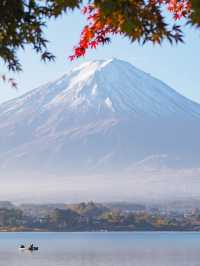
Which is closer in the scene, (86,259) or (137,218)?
(86,259)

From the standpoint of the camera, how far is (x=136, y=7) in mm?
Answer: 8359

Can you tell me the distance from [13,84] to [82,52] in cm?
141

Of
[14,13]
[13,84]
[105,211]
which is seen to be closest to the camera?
[14,13]

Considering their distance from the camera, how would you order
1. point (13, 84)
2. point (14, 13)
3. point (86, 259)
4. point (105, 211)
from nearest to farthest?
point (14, 13), point (13, 84), point (86, 259), point (105, 211)

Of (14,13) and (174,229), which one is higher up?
(174,229)

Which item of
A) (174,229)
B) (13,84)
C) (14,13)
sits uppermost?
(174,229)

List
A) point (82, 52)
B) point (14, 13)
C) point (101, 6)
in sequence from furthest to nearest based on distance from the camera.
→ point (82, 52)
point (14, 13)
point (101, 6)

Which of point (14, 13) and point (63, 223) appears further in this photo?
point (63, 223)

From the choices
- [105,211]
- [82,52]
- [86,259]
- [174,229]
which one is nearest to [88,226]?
[105,211]

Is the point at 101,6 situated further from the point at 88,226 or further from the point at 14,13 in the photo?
the point at 88,226

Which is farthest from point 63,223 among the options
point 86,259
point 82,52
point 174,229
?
point 82,52

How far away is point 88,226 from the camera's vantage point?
179 metres

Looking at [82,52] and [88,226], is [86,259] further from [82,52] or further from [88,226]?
[88,226]

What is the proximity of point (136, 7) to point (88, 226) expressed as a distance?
17195cm
